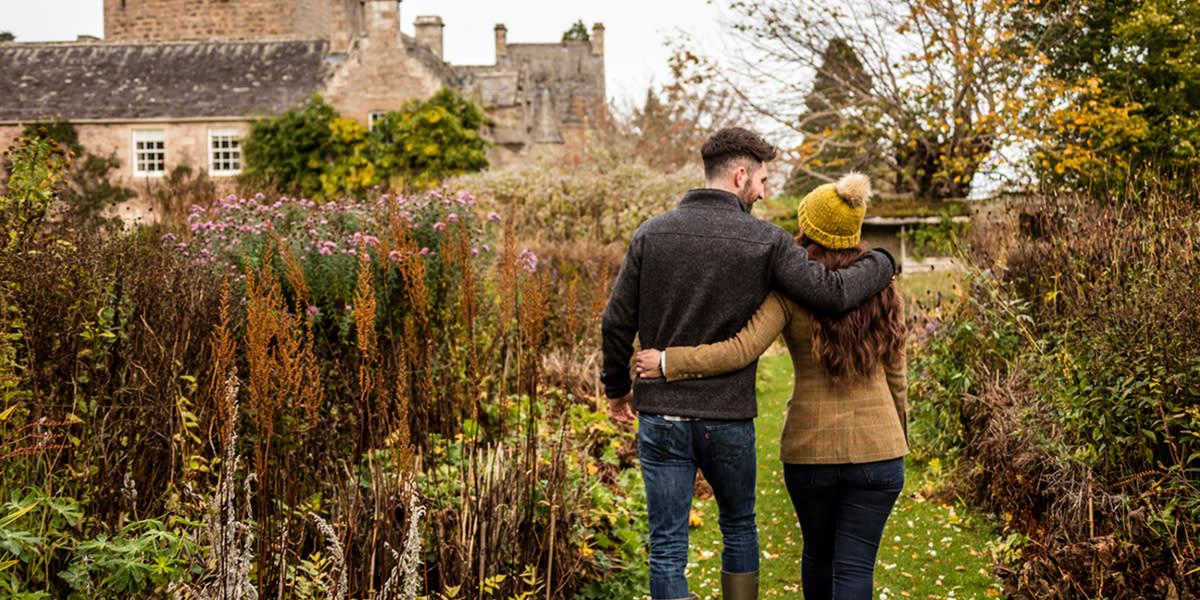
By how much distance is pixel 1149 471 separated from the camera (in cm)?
342

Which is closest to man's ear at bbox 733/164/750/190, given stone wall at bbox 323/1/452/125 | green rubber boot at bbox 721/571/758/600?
green rubber boot at bbox 721/571/758/600

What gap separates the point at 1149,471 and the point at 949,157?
12519 millimetres

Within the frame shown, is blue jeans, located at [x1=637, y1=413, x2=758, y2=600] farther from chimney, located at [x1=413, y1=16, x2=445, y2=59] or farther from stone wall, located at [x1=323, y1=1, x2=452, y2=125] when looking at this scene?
chimney, located at [x1=413, y1=16, x2=445, y2=59]

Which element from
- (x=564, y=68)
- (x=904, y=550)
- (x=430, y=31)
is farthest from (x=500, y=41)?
(x=904, y=550)

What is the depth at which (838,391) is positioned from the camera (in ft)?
9.76

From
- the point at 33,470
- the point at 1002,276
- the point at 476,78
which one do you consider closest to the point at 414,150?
the point at 476,78

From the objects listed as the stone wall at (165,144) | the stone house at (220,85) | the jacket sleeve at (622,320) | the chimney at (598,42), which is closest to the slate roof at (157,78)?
Answer: the stone house at (220,85)

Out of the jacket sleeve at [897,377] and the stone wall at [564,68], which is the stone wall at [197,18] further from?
the jacket sleeve at [897,377]

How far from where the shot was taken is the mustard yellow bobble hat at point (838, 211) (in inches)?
115

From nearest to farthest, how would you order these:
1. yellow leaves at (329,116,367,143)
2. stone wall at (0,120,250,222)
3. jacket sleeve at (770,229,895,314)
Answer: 1. jacket sleeve at (770,229,895,314)
2. yellow leaves at (329,116,367,143)
3. stone wall at (0,120,250,222)

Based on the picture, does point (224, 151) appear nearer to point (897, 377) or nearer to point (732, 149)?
point (732, 149)

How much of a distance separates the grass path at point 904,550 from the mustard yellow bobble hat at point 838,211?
7.24 ft

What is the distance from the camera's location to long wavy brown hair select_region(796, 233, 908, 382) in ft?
9.54

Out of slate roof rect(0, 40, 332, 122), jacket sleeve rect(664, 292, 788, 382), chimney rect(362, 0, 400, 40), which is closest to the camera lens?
jacket sleeve rect(664, 292, 788, 382)
